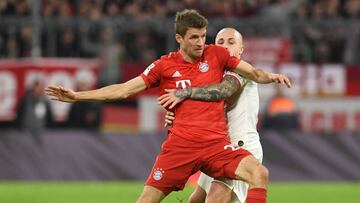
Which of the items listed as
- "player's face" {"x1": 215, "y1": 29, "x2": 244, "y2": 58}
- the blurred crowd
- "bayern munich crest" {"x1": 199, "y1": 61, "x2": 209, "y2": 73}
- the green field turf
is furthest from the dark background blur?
"bayern munich crest" {"x1": 199, "y1": 61, "x2": 209, "y2": 73}

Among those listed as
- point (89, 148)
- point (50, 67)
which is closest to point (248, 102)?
point (89, 148)

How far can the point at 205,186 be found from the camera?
32.5ft

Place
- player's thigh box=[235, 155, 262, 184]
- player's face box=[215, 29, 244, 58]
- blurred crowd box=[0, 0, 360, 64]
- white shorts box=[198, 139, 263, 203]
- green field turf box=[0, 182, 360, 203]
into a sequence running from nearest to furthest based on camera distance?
player's thigh box=[235, 155, 262, 184] < white shorts box=[198, 139, 263, 203] < player's face box=[215, 29, 244, 58] < green field turf box=[0, 182, 360, 203] < blurred crowd box=[0, 0, 360, 64]

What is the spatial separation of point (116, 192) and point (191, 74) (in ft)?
25.3

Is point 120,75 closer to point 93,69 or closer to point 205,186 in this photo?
point 93,69

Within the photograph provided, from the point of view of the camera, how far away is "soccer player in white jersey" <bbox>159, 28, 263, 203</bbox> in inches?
374

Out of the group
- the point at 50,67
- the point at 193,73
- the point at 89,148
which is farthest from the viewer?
the point at 50,67

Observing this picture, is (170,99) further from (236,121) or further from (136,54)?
(136,54)

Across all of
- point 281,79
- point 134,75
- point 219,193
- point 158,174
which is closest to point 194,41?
point 281,79

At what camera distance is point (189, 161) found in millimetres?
9211

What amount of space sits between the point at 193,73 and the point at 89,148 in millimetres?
9237

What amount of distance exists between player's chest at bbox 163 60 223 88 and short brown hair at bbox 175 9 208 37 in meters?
0.31

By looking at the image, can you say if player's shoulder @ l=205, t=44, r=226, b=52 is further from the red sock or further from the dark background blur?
the dark background blur

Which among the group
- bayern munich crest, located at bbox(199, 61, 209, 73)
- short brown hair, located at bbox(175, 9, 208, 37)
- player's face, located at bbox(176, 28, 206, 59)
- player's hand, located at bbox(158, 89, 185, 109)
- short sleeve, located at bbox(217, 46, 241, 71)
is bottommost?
player's hand, located at bbox(158, 89, 185, 109)
